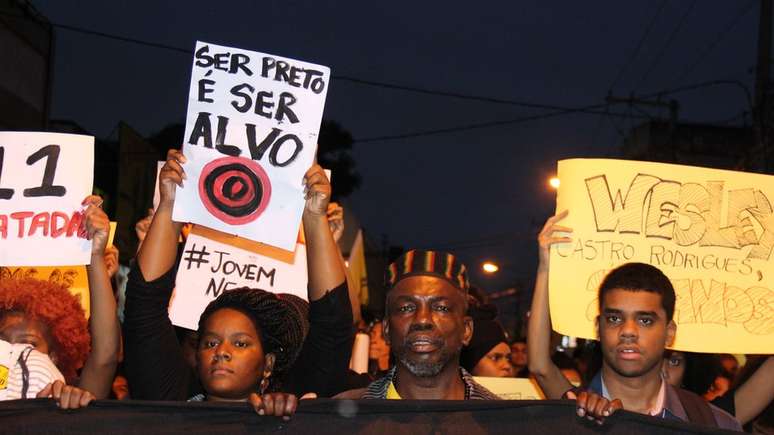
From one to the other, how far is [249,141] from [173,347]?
33.7 inches

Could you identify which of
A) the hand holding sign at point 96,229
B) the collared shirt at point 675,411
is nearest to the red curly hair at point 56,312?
the hand holding sign at point 96,229

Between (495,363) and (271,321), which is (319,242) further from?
(495,363)

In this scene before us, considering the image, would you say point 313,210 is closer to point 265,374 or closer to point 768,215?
point 265,374

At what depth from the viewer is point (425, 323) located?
12.7 ft

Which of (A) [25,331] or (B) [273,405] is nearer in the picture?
A: (B) [273,405]

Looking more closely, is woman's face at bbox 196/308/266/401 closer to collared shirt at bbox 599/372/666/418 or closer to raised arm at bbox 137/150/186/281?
raised arm at bbox 137/150/186/281

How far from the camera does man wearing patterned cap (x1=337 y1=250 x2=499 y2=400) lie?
3857mm

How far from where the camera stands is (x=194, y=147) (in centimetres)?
418

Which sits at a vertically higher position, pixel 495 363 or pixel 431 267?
pixel 431 267

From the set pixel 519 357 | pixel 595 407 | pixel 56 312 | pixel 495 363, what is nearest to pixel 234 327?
pixel 56 312

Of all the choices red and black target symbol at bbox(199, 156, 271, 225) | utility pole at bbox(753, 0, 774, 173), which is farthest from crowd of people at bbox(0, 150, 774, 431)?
utility pole at bbox(753, 0, 774, 173)

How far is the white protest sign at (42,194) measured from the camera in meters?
4.30

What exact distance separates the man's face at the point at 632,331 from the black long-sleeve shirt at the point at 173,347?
3.11ft

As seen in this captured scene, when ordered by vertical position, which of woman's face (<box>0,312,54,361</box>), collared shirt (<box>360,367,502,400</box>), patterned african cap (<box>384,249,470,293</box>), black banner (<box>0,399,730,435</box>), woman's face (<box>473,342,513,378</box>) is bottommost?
black banner (<box>0,399,730,435</box>)
